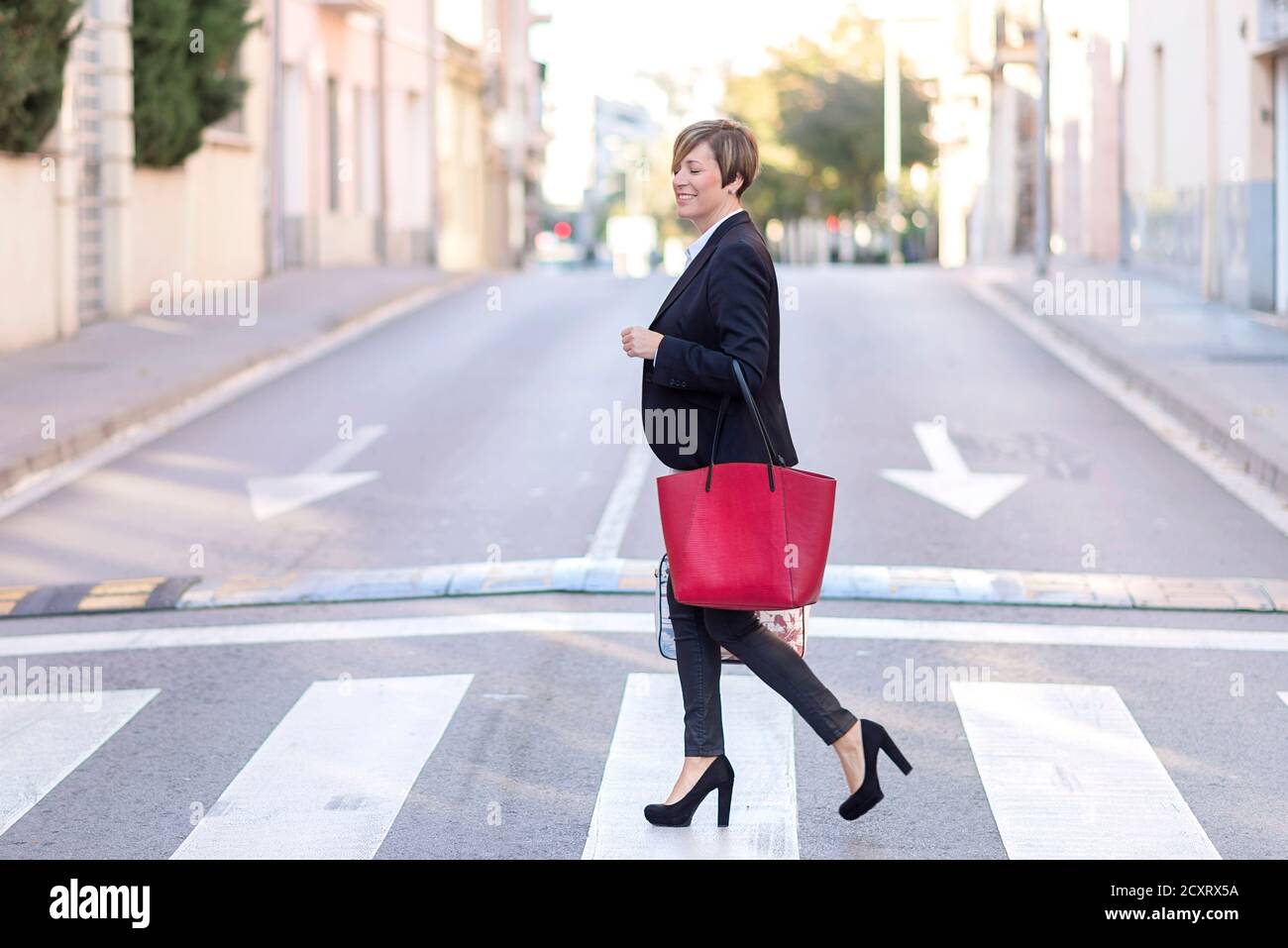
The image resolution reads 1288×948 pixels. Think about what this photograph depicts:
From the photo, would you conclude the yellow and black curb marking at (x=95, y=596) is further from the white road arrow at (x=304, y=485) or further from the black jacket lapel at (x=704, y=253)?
the black jacket lapel at (x=704, y=253)

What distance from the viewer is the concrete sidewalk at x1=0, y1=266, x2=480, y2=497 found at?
531 inches

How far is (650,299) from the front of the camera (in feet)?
84.1

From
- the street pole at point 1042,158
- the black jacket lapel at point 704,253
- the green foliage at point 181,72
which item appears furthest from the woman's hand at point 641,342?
the street pole at point 1042,158

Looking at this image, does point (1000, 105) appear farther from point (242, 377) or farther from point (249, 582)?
point (249, 582)

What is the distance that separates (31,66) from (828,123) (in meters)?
53.9

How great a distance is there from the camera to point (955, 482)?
38.6 ft

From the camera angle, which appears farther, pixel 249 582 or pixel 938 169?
pixel 938 169

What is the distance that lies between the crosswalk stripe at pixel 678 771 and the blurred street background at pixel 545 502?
0.02 meters

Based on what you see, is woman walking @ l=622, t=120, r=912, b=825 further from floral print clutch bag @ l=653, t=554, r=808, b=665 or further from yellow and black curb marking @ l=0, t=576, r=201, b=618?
yellow and black curb marking @ l=0, t=576, r=201, b=618

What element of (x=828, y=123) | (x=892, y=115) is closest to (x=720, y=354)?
(x=892, y=115)

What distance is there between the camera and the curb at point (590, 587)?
8.62 meters

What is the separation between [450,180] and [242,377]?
30.9 meters

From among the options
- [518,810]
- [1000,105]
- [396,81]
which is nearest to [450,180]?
[396,81]

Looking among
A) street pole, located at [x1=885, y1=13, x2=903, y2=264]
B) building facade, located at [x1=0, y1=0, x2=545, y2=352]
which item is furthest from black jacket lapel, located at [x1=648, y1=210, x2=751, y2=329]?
street pole, located at [x1=885, y1=13, x2=903, y2=264]
